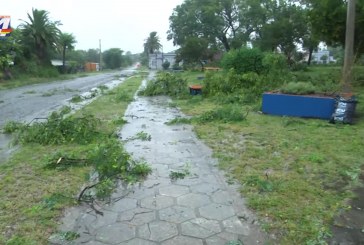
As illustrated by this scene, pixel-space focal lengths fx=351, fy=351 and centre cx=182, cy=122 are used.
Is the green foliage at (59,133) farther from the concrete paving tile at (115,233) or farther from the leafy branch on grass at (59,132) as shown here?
the concrete paving tile at (115,233)

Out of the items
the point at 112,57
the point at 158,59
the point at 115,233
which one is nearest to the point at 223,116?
the point at 115,233

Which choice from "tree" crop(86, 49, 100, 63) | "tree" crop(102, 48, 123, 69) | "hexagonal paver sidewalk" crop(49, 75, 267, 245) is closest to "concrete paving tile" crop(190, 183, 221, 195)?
"hexagonal paver sidewalk" crop(49, 75, 267, 245)

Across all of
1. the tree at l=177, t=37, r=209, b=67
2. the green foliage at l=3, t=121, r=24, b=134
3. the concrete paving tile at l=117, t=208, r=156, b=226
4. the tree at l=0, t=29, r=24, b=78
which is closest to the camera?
the concrete paving tile at l=117, t=208, r=156, b=226

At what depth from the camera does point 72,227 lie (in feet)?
11.9

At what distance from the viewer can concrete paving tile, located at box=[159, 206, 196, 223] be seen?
12.4 feet

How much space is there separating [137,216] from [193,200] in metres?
0.77

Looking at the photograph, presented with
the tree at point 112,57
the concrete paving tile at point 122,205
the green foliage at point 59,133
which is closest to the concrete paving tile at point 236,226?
the concrete paving tile at point 122,205

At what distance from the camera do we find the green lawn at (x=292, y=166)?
3758 mm

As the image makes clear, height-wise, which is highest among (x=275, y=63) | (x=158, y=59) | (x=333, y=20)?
(x=333, y=20)

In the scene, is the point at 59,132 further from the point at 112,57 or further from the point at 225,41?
the point at 112,57

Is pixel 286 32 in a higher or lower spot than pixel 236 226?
higher

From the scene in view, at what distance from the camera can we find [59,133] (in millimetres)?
7574

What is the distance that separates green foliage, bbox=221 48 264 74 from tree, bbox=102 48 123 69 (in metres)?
91.3

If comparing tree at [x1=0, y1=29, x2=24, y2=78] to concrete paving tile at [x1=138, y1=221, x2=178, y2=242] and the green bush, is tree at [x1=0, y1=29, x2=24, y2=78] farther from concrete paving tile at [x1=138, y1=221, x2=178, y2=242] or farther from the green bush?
concrete paving tile at [x1=138, y1=221, x2=178, y2=242]
